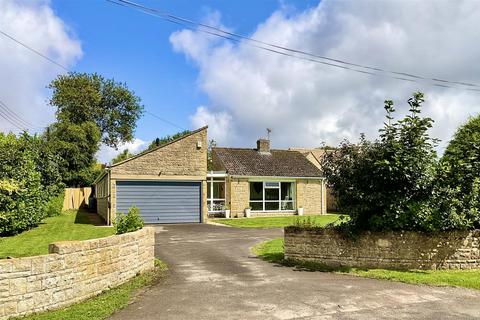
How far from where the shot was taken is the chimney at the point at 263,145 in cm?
3434

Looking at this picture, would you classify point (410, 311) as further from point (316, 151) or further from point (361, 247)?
point (316, 151)

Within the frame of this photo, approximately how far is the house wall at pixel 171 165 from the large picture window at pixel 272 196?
5947 mm

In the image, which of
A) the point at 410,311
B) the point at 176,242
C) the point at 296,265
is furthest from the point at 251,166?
the point at 410,311

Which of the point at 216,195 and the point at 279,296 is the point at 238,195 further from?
the point at 279,296

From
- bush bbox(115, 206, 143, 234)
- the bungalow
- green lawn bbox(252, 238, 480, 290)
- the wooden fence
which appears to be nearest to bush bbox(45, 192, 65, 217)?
the bungalow

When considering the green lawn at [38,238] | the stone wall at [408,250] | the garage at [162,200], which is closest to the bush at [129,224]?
the green lawn at [38,238]

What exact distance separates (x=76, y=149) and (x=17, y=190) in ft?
90.9

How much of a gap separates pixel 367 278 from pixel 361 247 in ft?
4.41

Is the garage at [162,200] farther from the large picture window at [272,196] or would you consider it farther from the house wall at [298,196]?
the large picture window at [272,196]

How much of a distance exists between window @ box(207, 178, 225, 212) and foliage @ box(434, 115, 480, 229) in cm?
1919

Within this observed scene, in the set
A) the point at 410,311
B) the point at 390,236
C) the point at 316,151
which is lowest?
the point at 410,311

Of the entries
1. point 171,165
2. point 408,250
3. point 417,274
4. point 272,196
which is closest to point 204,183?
point 171,165

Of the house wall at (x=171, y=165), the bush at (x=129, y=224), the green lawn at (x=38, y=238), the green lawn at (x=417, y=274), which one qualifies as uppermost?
the house wall at (x=171, y=165)

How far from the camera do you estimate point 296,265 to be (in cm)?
1212
